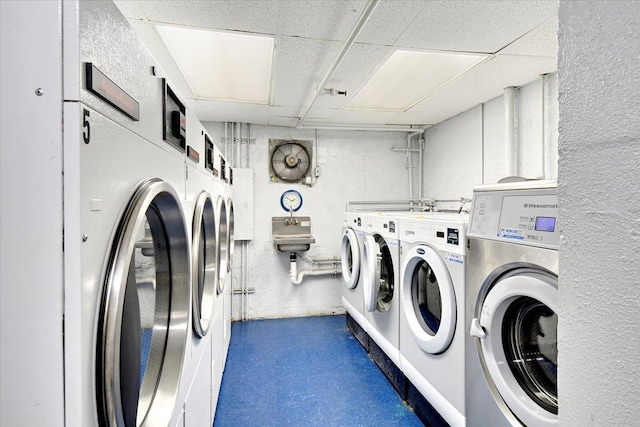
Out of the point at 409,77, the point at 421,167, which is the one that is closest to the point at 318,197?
the point at 421,167

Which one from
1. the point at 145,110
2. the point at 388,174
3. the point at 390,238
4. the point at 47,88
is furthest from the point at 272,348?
the point at 47,88

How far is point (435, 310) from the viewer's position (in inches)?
70.8

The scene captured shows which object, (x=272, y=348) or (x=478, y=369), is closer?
(x=478, y=369)

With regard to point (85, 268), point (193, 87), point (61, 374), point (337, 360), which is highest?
point (193, 87)

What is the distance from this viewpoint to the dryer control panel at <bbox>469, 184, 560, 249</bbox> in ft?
3.36

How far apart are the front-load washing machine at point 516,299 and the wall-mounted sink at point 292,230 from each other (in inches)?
88.4

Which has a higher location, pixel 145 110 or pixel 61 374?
→ pixel 145 110

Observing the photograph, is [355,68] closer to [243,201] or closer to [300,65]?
[300,65]

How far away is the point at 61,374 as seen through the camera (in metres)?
0.48

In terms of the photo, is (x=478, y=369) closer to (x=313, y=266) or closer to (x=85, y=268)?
(x=85, y=268)

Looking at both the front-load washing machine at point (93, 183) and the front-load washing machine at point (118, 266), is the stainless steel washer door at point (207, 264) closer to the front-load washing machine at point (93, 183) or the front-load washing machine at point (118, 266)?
the front-load washing machine at point (118, 266)

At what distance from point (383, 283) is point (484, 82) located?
5.58 ft

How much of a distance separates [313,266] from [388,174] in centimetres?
145

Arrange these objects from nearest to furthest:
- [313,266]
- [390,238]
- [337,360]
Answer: [390,238] < [337,360] < [313,266]
